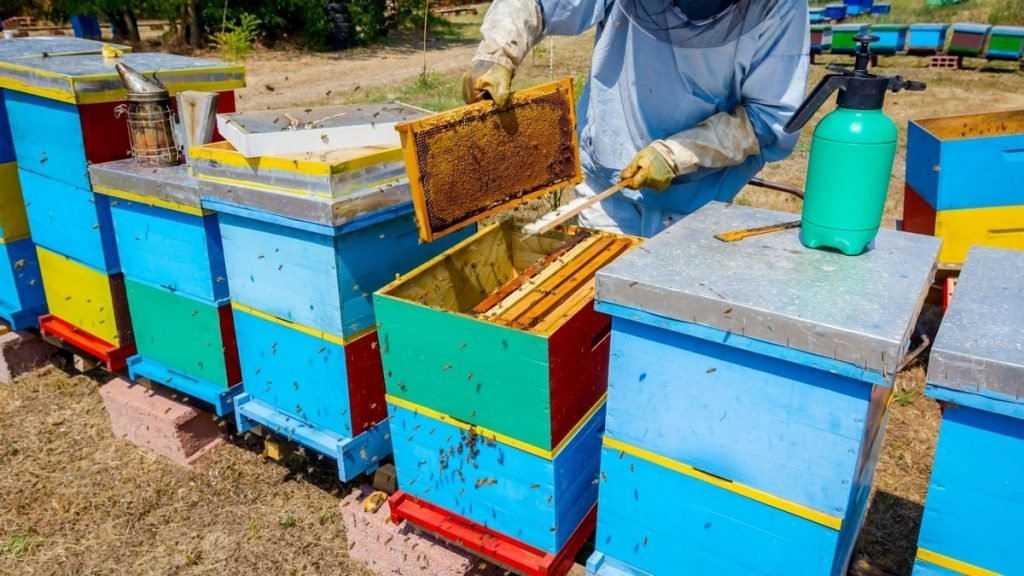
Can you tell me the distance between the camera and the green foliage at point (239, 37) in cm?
1456

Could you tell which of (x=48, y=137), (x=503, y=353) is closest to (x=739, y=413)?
(x=503, y=353)

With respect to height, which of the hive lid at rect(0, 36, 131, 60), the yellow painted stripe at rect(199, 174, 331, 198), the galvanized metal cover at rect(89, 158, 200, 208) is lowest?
the galvanized metal cover at rect(89, 158, 200, 208)

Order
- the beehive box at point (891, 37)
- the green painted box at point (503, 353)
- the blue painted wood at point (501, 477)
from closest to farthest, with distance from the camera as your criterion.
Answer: the green painted box at point (503, 353) → the blue painted wood at point (501, 477) → the beehive box at point (891, 37)

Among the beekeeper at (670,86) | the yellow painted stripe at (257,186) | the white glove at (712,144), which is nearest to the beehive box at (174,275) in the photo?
the yellow painted stripe at (257,186)

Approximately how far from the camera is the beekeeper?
236 centimetres

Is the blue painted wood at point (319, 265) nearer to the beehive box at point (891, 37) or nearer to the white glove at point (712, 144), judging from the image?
the white glove at point (712, 144)

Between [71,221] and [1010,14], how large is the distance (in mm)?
19918

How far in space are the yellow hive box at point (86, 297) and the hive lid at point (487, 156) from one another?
69.1 inches

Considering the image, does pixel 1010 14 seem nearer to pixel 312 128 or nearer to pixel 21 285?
pixel 312 128

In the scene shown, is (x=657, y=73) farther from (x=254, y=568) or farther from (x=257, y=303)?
(x=254, y=568)

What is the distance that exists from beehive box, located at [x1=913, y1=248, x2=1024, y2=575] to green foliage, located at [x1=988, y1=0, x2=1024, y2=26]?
1912 centimetres

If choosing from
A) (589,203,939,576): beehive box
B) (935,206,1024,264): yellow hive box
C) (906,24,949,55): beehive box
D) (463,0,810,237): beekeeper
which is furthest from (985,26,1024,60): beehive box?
(589,203,939,576): beehive box

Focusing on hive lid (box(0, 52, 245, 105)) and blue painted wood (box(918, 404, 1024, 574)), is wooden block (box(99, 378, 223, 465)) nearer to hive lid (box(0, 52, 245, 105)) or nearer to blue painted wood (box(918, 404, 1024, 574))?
hive lid (box(0, 52, 245, 105))

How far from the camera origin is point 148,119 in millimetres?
2953
